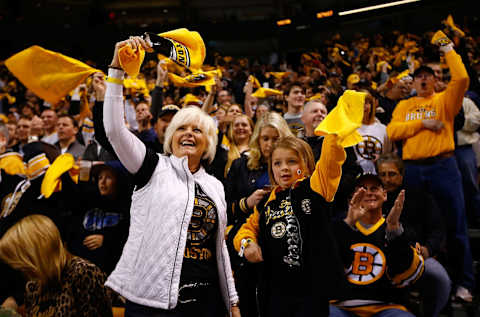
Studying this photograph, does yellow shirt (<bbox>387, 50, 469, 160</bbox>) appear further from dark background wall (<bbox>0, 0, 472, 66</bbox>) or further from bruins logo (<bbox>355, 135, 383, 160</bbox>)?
dark background wall (<bbox>0, 0, 472, 66</bbox>)

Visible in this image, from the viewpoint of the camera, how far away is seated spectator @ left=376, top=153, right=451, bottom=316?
3012 mm

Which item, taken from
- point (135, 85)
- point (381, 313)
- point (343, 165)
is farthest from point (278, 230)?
point (135, 85)

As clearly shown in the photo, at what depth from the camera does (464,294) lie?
3455 millimetres

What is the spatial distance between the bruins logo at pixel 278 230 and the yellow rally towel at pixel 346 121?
0.54 meters

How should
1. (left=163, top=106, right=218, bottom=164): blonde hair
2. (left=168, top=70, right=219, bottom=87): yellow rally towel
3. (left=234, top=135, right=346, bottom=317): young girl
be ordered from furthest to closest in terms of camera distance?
(left=168, top=70, right=219, bottom=87): yellow rally towel, (left=163, top=106, right=218, bottom=164): blonde hair, (left=234, top=135, right=346, bottom=317): young girl

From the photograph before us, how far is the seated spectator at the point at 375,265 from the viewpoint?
2678 millimetres

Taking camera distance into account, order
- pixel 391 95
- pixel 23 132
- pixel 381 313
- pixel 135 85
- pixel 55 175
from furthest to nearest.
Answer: pixel 23 132 < pixel 135 85 < pixel 391 95 < pixel 55 175 < pixel 381 313

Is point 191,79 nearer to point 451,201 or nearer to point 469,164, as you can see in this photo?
point 451,201

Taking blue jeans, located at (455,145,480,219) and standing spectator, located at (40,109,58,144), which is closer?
blue jeans, located at (455,145,480,219)

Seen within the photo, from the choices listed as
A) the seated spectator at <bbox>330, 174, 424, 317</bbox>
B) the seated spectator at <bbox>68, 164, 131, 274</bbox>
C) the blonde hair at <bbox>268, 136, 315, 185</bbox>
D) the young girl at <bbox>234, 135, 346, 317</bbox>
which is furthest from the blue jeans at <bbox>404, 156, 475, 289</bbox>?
the seated spectator at <bbox>68, 164, 131, 274</bbox>

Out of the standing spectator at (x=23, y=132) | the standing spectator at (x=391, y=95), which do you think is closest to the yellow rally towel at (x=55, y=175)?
the standing spectator at (x=23, y=132)

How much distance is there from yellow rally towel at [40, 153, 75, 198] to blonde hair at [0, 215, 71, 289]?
4.62ft

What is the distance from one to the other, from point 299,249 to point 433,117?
2.49 metres

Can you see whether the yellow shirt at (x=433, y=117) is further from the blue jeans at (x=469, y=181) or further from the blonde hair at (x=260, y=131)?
the blonde hair at (x=260, y=131)
